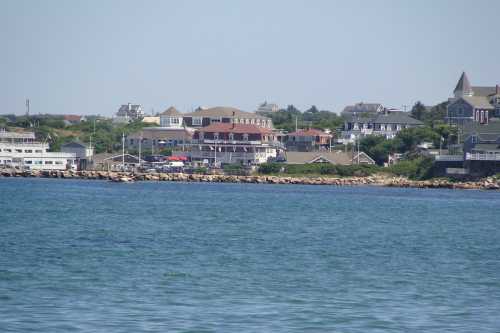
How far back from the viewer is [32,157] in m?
112

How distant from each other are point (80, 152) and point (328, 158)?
28.8 m

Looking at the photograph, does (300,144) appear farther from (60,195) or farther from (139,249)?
(139,249)

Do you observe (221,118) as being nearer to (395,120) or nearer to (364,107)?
(395,120)

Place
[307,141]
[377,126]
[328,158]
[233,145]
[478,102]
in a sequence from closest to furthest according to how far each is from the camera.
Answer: [328,158] → [233,145] → [307,141] → [478,102] → [377,126]

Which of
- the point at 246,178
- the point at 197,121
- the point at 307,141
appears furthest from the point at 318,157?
the point at 197,121

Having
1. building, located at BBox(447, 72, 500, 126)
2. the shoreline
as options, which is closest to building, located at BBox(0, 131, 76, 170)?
the shoreline

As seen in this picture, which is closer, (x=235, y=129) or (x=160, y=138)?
(x=235, y=129)

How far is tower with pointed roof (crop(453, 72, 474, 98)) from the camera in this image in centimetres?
13088

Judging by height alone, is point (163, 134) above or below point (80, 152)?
above

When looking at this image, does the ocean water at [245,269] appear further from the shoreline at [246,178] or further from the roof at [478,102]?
the roof at [478,102]

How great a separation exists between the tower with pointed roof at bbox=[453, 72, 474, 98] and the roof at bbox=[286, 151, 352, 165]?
2537 cm

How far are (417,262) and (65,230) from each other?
16.4 m

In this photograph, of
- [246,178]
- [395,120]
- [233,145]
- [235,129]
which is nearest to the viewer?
[246,178]

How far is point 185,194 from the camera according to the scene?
77250 mm
